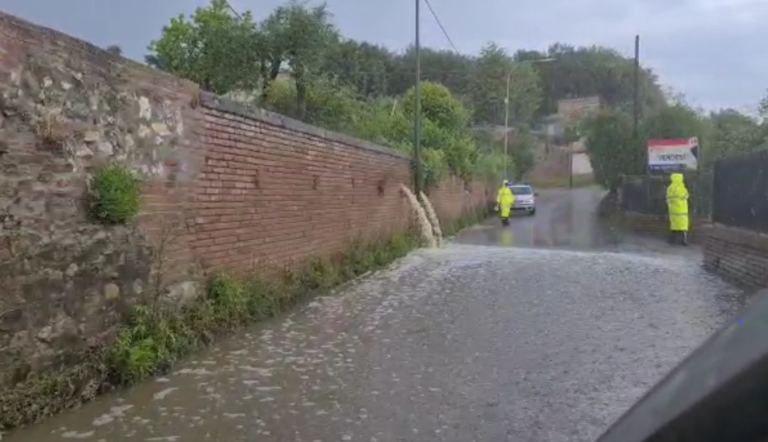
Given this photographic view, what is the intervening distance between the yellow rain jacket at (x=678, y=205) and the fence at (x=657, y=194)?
7.23 feet

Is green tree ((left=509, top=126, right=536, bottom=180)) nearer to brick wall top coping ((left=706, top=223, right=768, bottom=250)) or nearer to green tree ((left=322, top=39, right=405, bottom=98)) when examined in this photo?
green tree ((left=322, top=39, right=405, bottom=98))

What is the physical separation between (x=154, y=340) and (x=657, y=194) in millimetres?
22480

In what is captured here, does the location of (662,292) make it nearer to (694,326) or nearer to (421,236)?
(694,326)

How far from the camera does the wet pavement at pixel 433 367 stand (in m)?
4.68

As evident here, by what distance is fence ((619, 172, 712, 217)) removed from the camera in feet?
75.8

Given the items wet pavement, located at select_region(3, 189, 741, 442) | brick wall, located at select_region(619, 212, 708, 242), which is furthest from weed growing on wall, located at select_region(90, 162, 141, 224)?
brick wall, located at select_region(619, 212, 708, 242)

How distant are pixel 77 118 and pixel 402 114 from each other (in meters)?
22.0

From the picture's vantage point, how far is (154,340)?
591 centimetres

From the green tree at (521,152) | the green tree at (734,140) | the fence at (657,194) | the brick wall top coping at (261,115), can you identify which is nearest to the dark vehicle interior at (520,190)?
the fence at (657,194)

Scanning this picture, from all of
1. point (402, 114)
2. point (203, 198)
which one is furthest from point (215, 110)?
point (402, 114)

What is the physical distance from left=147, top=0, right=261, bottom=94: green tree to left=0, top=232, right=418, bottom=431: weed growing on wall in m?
9.55

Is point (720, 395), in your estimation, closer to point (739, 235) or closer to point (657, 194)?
point (739, 235)

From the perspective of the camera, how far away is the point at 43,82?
5.04m

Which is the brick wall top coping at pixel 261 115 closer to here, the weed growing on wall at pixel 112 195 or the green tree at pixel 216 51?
the weed growing on wall at pixel 112 195
